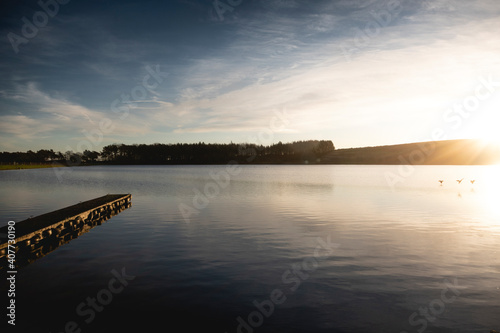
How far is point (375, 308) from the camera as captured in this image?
384 inches

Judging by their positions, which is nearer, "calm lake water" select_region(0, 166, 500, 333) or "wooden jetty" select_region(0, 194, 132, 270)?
"calm lake water" select_region(0, 166, 500, 333)

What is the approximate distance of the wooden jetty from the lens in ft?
50.1

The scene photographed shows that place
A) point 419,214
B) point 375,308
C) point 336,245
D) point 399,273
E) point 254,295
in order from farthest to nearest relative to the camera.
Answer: point 419,214
point 336,245
point 399,273
point 254,295
point 375,308

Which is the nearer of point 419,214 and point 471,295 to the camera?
point 471,295

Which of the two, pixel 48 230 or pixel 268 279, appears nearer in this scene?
pixel 268 279

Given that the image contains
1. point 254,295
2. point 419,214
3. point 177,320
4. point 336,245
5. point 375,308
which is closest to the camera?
point 177,320

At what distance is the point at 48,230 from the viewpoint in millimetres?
18578

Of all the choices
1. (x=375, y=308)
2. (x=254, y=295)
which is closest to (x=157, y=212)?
(x=254, y=295)

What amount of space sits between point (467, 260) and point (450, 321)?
6.98 m

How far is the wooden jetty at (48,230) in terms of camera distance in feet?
50.1

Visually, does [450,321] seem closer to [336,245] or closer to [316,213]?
[336,245]

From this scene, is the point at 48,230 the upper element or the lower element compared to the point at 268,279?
upper

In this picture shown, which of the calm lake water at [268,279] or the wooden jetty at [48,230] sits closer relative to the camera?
the calm lake water at [268,279]

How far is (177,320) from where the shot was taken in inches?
353
